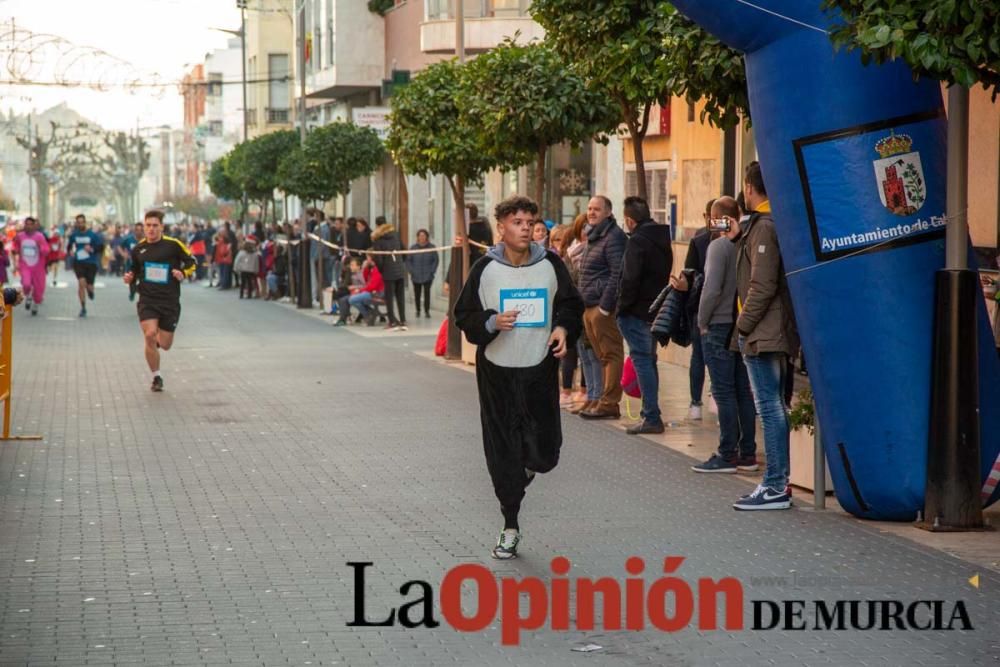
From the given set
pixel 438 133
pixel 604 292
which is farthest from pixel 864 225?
pixel 438 133

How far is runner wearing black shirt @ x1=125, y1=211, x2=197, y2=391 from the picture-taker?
61.2 ft

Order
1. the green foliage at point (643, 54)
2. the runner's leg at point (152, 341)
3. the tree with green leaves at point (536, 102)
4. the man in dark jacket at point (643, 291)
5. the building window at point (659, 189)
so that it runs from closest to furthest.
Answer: the green foliage at point (643, 54) → the man in dark jacket at point (643, 291) → the runner's leg at point (152, 341) → the tree with green leaves at point (536, 102) → the building window at point (659, 189)

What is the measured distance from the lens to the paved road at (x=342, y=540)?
23.5ft

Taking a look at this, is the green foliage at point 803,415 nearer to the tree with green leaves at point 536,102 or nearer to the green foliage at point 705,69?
the green foliage at point 705,69

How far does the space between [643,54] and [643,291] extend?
7.43 feet

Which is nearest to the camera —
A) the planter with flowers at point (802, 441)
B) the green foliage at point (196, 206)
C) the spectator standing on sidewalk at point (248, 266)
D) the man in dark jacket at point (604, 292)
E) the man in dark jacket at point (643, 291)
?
the planter with flowers at point (802, 441)

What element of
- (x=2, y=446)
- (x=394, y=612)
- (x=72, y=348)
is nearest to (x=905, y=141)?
(x=394, y=612)

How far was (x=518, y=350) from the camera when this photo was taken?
30.6ft

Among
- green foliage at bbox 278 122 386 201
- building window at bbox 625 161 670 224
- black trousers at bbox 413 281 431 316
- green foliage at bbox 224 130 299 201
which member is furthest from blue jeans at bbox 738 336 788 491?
green foliage at bbox 224 130 299 201

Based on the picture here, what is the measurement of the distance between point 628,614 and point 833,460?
2.96 metres

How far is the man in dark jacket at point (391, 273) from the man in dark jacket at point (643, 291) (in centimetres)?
1535

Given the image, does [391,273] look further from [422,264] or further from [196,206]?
[196,206]

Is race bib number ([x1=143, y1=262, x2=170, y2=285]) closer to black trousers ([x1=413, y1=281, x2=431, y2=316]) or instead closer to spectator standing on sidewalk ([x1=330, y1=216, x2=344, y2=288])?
black trousers ([x1=413, y1=281, x2=431, y2=316])

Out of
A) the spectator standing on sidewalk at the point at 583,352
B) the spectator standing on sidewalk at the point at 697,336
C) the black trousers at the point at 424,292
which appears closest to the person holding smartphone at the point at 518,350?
the spectator standing on sidewalk at the point at 697,336
